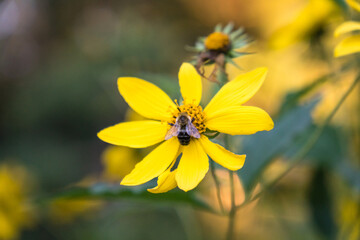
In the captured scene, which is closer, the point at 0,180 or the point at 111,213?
the point at 111,213

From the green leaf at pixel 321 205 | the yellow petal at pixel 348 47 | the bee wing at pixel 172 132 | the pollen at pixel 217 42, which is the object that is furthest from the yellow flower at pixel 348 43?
the green leaf at pixel 321 205

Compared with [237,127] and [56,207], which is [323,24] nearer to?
[237,127]

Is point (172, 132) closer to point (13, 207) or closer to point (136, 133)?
point (136, 133)

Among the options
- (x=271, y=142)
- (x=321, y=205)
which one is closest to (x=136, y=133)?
(x=271, y=142)

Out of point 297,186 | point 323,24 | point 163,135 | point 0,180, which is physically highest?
point 323,24

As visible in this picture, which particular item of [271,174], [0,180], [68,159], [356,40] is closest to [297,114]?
[356,40]

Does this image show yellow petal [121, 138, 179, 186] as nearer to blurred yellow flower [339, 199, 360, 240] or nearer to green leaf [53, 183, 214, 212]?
green leaf [53, 183, 214, 212]

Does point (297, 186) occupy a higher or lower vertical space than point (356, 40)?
lower
